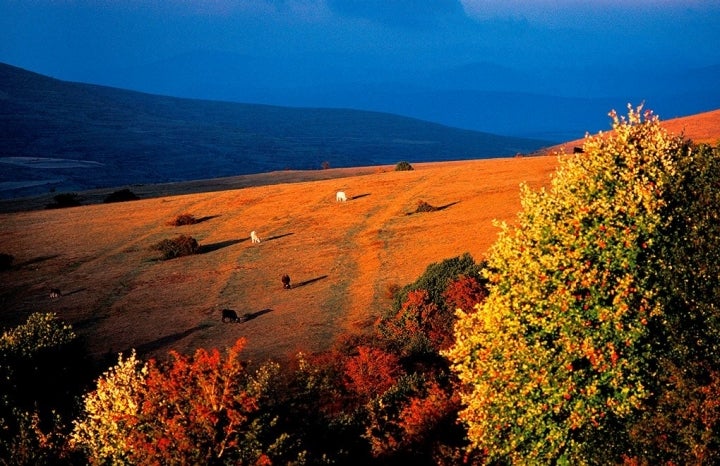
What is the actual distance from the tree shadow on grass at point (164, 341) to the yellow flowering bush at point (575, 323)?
23985 millimetres

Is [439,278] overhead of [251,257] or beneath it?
beneath

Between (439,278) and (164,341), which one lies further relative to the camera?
(439,278)

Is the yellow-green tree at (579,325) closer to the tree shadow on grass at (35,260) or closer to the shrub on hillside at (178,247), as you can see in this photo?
the shrub on hillside at (178,247)

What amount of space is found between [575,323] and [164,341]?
28442 millimetres

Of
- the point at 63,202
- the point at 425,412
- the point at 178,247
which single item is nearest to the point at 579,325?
the point at 425,412

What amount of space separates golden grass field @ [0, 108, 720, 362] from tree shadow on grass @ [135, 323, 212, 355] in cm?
14

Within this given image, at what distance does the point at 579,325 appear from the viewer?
19.4m

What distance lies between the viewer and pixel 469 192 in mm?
76750

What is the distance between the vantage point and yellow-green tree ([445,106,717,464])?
751 inches

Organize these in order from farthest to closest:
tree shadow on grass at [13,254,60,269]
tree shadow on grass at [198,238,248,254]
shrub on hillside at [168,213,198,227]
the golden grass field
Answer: shrub on hillside at [168,213,198,227]
tree shadow on grass at [198,238,248,254]
tree shadow on grass at [13,254,60,269]
the golden grass field

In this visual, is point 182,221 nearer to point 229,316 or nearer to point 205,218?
point 205,218

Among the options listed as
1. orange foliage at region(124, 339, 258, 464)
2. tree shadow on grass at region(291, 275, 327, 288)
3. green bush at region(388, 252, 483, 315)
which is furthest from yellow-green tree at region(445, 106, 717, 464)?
tree shadow on grass at region(291, 275, 327, 288)

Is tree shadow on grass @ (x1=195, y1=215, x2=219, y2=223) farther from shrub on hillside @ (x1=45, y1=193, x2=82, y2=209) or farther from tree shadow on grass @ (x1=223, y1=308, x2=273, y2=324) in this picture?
tree shadow on grass @ (x1=223, y1=308, x2=273, y2=324)

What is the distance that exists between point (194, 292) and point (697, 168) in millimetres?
39104
